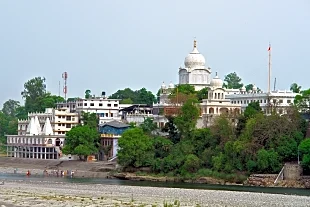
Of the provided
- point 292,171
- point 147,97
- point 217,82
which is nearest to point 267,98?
point 217,82

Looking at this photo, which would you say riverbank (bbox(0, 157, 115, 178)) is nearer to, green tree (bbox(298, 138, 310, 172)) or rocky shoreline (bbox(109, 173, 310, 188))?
rocky shoreline (bbox(109, 173, 310, 188))

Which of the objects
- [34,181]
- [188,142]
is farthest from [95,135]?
[34,181]

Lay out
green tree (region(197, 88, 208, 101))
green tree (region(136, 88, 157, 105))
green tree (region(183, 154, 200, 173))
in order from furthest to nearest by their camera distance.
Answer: green tree (region(136, 88, 157, 105)) → green tree (region(197, 88, 208, 101)) → green tree (region(183, 154, 200, 173))

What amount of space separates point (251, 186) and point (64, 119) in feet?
131

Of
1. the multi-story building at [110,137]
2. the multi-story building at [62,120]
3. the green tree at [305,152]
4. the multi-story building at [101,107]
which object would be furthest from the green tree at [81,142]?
the green tree at [305,152]

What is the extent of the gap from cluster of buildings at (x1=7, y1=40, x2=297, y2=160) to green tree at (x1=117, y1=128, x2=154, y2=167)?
9.14 m

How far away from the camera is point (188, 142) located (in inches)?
2879

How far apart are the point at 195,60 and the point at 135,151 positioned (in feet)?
83.4

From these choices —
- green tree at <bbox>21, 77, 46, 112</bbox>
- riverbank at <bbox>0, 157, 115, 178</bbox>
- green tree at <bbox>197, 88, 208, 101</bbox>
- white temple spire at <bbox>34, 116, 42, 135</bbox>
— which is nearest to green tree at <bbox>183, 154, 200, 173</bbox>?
riverbank at <bbox>0, 157, 115, 178</bbox>

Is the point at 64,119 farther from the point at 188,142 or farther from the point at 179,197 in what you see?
the point at 179,197

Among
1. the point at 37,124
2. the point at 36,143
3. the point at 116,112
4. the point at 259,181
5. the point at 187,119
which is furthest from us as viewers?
the point at 116,112

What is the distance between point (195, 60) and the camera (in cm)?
9650

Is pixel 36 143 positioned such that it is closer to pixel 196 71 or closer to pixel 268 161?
pixel 196 71

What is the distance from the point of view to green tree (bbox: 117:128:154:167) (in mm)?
73375
